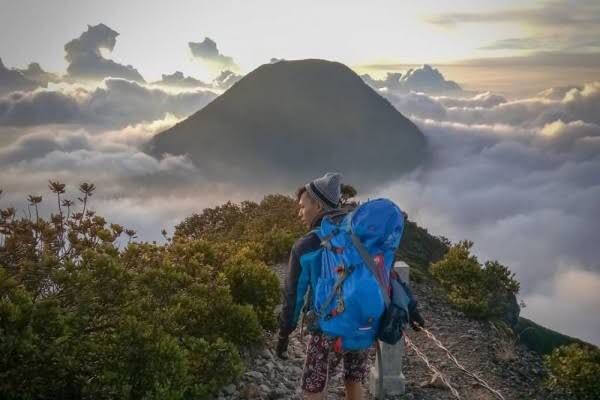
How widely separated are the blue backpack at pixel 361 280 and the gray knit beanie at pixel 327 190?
0.76 ft

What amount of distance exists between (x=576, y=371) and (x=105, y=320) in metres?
6.55

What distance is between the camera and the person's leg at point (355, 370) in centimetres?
403

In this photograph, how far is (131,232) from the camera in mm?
7062

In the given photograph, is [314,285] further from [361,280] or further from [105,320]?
[105,320]

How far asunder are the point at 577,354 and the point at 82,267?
6.96 m

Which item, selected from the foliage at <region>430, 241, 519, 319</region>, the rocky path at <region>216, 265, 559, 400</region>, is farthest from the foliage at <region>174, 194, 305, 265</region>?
the foliage at <region>430, 241, 519, 319</region>

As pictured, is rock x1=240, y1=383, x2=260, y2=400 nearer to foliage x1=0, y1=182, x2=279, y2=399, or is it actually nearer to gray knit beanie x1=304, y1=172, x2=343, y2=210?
foliage x1=0, y1=182, x2=279, y2=399

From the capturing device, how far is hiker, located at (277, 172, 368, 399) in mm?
3656

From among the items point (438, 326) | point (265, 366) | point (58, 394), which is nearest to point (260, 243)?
point (438, 326)

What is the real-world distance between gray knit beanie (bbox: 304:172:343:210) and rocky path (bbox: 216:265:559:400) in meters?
1.56

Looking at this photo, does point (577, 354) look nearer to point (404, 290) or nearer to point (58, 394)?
point (404, 290)

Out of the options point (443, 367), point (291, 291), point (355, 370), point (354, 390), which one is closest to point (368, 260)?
point (291, 291)

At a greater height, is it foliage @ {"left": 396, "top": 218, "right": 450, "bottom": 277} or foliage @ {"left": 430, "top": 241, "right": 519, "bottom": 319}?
foliage @ {"left": 396, "top": 218, "right": 450, "bottom": 277}

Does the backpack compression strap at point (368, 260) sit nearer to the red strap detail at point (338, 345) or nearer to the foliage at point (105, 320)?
the red strap detail at point (338, 345)
